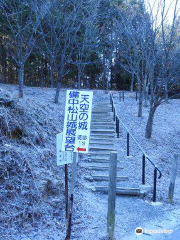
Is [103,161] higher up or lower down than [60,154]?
lower down

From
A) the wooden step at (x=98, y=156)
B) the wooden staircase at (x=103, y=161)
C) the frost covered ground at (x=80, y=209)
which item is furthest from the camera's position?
the wooden step at (x=98, y=156)

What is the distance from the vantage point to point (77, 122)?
12.7 feet

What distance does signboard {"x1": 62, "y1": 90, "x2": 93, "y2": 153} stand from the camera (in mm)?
3791

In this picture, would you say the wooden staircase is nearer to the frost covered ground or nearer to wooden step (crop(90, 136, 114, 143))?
wooden step (crop(90, 136, 114, 143))

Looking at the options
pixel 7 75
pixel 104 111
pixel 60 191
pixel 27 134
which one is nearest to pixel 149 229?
pixel 60 191

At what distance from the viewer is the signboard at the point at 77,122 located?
3791 mm

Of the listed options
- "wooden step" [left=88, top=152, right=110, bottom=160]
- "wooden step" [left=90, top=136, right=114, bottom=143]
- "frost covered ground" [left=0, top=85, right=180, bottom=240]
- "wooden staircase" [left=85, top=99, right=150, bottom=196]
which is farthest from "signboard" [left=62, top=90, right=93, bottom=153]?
"wooden step" [left=90, top=136, right=114, bottom=143]

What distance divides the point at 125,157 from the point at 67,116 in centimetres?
495

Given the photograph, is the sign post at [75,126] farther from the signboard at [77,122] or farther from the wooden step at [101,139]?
the wooden step at [101,139]

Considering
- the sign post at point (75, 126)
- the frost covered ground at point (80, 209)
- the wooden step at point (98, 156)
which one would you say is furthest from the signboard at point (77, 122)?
the wooden step at point (98, 156)

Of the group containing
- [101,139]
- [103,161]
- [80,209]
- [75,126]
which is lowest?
[80,209]

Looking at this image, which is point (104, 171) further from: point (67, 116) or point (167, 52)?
point (167, 52)

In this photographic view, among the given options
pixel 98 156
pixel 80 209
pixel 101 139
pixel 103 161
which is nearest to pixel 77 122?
pixel 80 209

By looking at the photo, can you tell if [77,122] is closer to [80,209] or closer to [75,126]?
[75,126]
